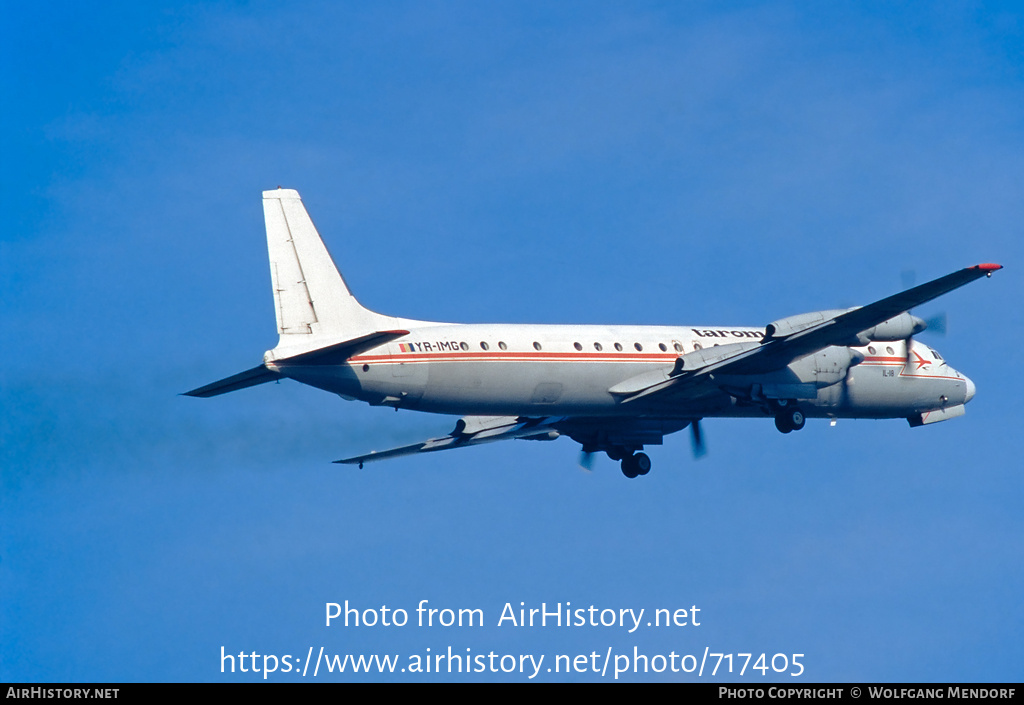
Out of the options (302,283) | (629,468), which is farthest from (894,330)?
(302,283)

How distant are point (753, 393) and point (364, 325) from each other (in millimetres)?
11629

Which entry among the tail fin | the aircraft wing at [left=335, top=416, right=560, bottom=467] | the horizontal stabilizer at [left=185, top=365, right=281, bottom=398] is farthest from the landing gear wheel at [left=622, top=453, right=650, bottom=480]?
the horizontal stabilizer at [left=185, top=365, right=281, bottom=398]

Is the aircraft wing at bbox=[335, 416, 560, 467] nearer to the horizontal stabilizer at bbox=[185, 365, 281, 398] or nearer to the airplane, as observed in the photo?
the airplane

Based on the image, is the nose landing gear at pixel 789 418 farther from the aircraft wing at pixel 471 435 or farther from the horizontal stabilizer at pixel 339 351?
the horizontal stabilizer at pixel 339 351

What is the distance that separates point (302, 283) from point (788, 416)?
48.6 feet

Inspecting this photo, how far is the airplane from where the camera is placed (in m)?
32.2

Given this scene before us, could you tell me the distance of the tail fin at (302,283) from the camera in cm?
3194

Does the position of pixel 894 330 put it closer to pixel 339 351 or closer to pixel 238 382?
pixel 339 351

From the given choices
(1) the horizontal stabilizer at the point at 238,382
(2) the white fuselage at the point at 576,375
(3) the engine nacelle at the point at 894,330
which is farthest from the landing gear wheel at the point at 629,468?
(1) the horizontal stabilizer at the point at 238,382

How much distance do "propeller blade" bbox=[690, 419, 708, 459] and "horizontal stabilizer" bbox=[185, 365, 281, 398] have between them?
1389cm

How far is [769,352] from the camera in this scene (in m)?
36.1
